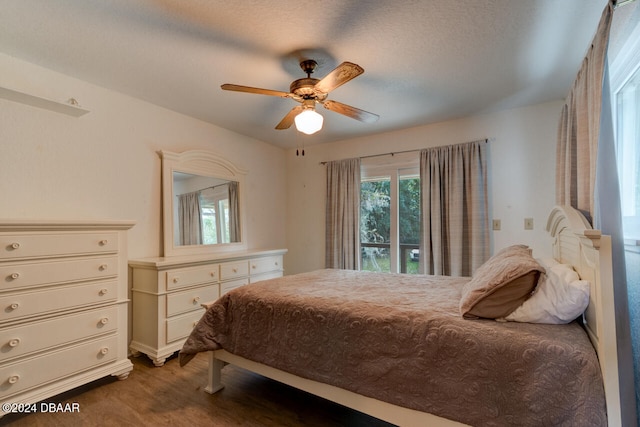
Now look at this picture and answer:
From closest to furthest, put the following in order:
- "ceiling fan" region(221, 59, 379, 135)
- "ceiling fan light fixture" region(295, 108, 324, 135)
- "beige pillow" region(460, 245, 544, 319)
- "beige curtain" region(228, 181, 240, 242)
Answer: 1. "beige pillow" region(460, 245, 544, 319)
2. "ceiling fan" region(221, 59, 379, 135)
3. "ceiling fan light fixture" region(295, 108, 324, 135)
4. "beige curtain" region(228, 181, 240, 242)

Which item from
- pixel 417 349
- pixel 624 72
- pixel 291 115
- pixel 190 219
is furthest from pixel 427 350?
pixel 190 219

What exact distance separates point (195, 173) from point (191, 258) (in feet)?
3.19

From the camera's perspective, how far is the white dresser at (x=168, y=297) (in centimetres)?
251

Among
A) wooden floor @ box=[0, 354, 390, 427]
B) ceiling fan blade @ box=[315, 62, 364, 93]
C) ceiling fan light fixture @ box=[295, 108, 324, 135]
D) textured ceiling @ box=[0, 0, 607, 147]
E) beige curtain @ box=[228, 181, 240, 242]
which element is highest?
textured ceiling @ box=[0, 0, 607, 147]

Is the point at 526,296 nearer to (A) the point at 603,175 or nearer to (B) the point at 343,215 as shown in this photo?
(A) the point at 603,175

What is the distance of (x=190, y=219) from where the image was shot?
10.4 ft

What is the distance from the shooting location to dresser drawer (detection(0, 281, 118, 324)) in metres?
1.77

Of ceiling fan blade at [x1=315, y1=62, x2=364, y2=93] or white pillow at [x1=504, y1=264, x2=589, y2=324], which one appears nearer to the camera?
white pillow at [x1=504, y1=264, x2=589, y2=324]

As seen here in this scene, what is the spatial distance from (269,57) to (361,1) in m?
0.76

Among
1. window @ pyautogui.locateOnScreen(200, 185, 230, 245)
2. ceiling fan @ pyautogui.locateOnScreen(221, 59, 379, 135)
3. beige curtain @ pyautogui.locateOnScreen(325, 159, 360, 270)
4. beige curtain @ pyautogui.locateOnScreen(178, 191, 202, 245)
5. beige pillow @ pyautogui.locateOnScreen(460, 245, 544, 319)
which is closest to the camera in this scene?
beige pillow @ pyautogui.locateOnScreen(460, 245, 544, 319)

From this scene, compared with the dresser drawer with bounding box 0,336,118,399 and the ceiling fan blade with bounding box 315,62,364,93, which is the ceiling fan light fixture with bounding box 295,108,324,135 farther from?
the dresser drawer with bounding box 0,336,118,399

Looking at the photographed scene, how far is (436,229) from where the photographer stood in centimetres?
333

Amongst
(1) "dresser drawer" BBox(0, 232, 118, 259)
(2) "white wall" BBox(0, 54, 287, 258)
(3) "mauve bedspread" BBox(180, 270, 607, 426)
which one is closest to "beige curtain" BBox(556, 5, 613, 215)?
(3) "mauve bedspread" BBox(180, 270, 607, 426)

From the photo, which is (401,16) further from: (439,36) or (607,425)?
(607,425)
